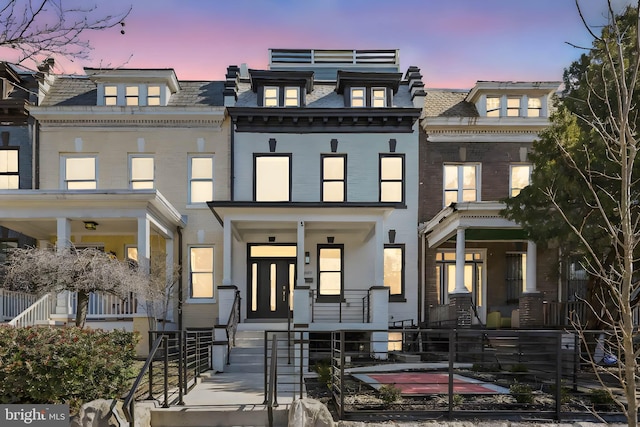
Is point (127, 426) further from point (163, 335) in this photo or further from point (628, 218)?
point (628, 218)

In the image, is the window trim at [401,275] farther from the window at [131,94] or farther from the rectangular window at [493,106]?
the window at [131,94]

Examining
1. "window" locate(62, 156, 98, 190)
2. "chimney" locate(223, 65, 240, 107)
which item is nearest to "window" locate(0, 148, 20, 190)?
"window" locate(62, 156, 98, 190)

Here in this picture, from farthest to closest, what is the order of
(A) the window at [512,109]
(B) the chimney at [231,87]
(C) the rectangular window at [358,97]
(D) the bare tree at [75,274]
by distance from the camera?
(A) the window at [512,109]
(C) the rectangular window at [358,97]
(B) the chimney at [231,87]
(D) the bare tree at [75,274]

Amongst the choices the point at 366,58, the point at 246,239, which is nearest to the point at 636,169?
the point at 246,239

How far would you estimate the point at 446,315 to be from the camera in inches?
719

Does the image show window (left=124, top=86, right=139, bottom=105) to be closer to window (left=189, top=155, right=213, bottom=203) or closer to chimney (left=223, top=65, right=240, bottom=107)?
window (left=189, top=155, right=213, bottom=203)

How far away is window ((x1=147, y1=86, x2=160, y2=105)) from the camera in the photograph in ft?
68.8

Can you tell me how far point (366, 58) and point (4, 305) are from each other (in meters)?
15.8

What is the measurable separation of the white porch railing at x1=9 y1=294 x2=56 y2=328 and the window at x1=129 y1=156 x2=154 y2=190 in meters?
5.19

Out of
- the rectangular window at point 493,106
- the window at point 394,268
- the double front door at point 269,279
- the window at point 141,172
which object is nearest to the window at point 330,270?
the double front door at point 269,279

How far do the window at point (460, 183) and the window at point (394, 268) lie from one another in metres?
2.44

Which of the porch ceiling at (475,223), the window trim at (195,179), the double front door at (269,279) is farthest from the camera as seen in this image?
the window trim at (195,179)

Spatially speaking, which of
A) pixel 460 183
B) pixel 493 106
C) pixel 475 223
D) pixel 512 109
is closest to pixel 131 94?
pixel 460 183

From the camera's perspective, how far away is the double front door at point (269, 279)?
66.9 feet
